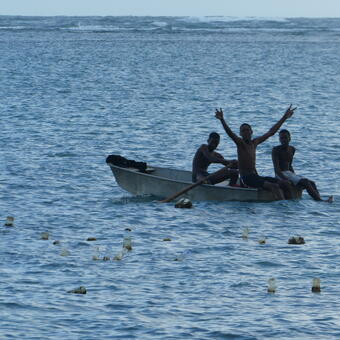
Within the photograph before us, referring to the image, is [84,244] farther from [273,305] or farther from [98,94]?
[98,94]

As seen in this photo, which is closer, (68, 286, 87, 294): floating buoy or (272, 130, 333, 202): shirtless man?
(68, 286, 87, 294): floating buoy

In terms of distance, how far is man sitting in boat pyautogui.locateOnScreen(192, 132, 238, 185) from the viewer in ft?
77.0

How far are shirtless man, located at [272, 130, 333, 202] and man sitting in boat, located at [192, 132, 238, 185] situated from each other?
2.94 ft

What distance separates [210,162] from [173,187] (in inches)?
38.1

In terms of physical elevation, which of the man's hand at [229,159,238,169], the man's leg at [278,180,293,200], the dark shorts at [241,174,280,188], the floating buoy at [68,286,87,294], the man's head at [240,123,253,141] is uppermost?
the man's head at [240,123,253,141]

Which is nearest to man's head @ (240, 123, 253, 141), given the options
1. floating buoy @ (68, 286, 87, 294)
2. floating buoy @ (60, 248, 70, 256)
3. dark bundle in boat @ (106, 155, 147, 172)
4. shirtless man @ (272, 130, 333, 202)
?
shirtless man @ (272, 130, 333, 202)

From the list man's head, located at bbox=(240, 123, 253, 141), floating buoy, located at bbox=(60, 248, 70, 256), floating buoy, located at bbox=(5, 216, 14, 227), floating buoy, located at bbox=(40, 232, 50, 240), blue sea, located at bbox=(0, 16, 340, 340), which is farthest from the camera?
man's head, located at bbox=(240, 123, 253, 141)

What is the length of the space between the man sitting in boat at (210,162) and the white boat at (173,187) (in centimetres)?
21

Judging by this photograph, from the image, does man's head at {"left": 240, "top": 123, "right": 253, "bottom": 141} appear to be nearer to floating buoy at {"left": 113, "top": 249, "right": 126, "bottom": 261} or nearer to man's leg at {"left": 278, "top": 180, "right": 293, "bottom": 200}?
man's leg at {"left": 278, "top": 180, "right": 293, "bottom": 200}

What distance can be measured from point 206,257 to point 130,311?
11.8 ft

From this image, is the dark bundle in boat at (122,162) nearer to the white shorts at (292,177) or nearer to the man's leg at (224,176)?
the man's leg at (224,176)

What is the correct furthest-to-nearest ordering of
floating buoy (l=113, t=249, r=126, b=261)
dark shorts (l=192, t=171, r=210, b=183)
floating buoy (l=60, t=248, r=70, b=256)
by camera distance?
dark shorts (l=192, t=171, r=210, b=183), floating buoy (l=60, t=248, r=70, b=256), floating buoy (l=113, t=249, r=126, b=261)

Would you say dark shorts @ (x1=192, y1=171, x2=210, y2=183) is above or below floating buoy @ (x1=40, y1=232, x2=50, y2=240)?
above

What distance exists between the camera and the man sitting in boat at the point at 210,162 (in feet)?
77.0
